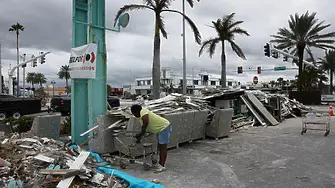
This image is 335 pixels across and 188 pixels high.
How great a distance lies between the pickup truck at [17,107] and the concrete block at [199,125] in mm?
13232

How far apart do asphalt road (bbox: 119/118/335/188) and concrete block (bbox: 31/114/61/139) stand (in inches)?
135

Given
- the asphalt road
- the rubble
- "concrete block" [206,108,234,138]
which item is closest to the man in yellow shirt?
the asphalt road

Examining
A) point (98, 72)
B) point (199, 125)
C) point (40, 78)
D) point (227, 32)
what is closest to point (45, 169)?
point (98, 72)

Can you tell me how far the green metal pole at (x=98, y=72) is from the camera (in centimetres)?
814

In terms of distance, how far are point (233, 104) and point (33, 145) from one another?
→ 11043 millimetres

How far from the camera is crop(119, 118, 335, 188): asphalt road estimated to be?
525 cm

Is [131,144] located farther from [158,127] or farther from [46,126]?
[46,126]

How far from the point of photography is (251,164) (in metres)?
6.50

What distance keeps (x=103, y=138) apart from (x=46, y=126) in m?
2.17

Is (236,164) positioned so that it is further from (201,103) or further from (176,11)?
(176,11)

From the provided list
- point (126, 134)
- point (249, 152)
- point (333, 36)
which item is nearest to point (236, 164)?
point (249, 152)

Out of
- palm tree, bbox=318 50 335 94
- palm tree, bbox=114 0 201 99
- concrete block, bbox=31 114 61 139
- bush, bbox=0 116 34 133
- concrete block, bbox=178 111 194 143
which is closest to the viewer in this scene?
concrete block, bbox=31 114 61 139

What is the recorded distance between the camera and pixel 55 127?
8.52 metres

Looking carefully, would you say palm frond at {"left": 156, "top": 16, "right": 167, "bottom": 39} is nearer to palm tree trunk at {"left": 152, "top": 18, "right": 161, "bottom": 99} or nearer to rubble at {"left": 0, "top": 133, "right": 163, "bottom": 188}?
palm tree trunk at {"left": 152, "top": 18, "right": 161, "bottom": 99}
